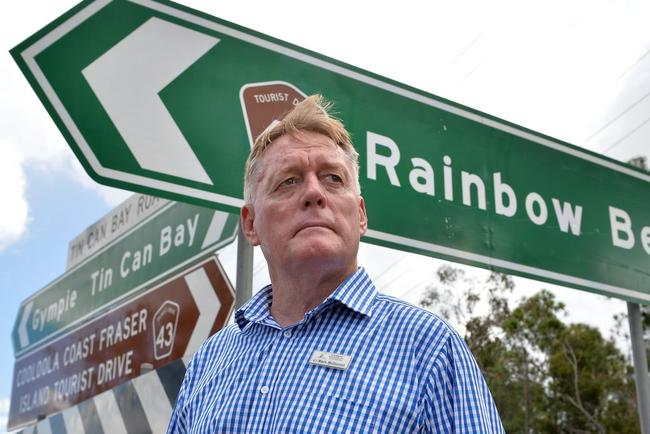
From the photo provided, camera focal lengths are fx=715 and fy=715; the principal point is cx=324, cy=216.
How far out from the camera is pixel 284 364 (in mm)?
1366

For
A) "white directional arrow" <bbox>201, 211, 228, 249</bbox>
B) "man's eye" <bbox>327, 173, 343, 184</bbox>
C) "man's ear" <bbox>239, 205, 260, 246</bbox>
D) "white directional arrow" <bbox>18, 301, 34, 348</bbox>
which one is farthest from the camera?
"white directional arrow" <bbox>18, 301, 34, 348</bbox>

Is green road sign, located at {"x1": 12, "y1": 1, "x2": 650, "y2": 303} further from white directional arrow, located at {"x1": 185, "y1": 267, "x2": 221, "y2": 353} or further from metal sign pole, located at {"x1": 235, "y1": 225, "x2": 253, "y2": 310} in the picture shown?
white directional arrow, located at {"x1": 185, "y1": 267, "x2": 221, "y2": 353}

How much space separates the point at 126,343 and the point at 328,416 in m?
2.63

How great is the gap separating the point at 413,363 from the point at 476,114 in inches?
78.5

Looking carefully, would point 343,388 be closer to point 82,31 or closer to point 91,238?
point 82,31

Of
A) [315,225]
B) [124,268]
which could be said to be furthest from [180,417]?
[124,268]

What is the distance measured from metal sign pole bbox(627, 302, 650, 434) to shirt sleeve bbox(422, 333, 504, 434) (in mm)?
2045

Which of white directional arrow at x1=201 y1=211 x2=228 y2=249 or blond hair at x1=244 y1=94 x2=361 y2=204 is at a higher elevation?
white directional arrow at x1=201 y1=211 x2=228 y2=249

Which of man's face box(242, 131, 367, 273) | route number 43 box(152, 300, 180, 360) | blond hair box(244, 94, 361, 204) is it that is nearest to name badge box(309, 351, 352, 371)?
man's face box(242, 131, 367, 273)

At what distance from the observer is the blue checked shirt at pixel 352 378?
4.02 ft

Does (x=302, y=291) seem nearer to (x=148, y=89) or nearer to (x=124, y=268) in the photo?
(x=148, y=89)

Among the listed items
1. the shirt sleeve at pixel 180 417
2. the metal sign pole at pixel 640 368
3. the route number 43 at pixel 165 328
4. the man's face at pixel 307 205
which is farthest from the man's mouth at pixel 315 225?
the metal sign pole at pixel 640 368

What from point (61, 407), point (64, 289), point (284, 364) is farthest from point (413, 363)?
point (64, 289)

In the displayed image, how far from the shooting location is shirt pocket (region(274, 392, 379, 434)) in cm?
122
